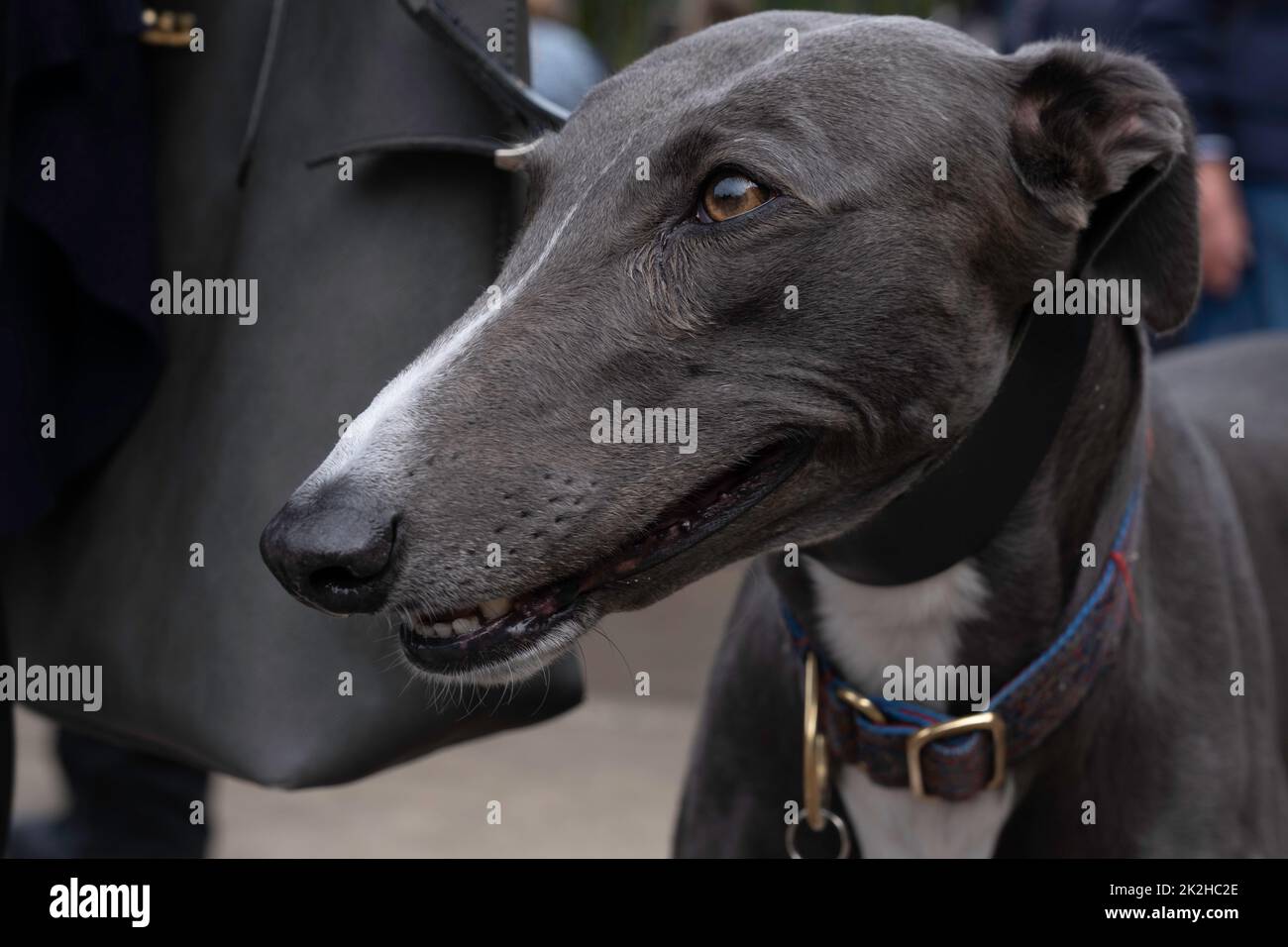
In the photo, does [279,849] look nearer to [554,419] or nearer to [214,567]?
[214,567]

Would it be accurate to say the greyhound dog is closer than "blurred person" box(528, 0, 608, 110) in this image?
Yes

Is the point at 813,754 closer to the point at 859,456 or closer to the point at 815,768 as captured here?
the point at 815,768

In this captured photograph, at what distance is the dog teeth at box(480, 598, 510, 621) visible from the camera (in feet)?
6.58

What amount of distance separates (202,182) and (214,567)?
648 mm

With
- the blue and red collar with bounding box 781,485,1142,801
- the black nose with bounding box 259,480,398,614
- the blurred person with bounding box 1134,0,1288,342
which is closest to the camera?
the black nose with bounding box 259,480,398,614

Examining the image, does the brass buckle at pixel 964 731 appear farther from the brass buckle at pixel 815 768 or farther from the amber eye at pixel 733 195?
the amber eye at pixel 733 195

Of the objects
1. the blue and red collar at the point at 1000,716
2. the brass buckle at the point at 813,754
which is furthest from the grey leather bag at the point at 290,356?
the blue and red collar at the point at 1000,716

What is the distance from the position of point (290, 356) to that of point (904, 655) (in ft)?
3.45

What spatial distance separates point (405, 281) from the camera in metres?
2.38

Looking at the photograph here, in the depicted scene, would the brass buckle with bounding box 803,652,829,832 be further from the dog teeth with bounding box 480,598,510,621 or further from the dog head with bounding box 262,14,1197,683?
the dog teeth with bounding box 480,598,510,621

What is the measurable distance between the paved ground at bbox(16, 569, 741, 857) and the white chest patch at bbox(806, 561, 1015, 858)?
2.10 m

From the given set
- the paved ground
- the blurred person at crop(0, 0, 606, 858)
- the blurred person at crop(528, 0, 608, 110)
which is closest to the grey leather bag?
the blurred person at crop(0, 0, 606, 858)

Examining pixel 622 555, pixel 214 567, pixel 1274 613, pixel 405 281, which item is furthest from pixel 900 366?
pixel 1274 613

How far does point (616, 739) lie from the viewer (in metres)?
5.47
